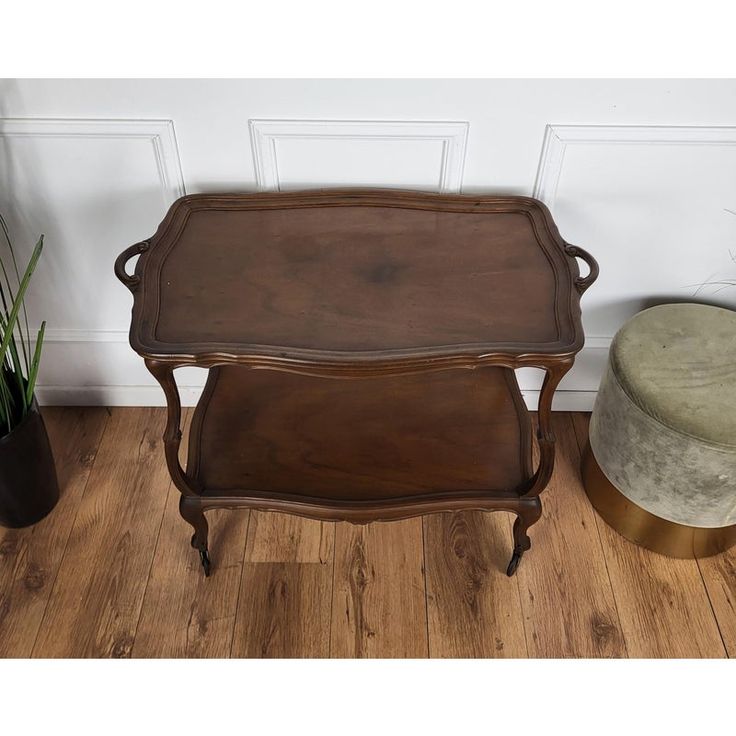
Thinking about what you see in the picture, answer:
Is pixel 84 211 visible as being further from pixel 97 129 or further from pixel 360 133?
pixel 360 133

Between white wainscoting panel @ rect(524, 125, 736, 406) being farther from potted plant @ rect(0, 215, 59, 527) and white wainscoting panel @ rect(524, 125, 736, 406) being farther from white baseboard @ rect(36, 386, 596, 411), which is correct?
potted plant @ rect(0, 215, 59, 527)

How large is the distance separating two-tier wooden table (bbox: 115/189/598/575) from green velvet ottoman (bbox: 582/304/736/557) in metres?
0.20

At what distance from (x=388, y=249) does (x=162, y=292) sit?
0.35m

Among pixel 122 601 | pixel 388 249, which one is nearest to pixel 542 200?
pixel 388 249

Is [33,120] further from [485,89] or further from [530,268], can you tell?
[530,268]

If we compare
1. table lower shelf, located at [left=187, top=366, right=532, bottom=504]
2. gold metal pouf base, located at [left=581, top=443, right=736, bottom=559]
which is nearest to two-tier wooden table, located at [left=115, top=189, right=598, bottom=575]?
table lower shelf, located at [left=187, top=366, right=532, bottom=504]

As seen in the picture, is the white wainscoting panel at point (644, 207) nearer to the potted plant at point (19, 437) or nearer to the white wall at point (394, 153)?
the white wall at point (394, 153)

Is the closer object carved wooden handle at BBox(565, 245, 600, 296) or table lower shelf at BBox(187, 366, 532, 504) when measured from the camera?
carved wooden handle at BBox(565, 245, 600, 296)

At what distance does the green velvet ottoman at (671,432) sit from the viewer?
119 centimetres

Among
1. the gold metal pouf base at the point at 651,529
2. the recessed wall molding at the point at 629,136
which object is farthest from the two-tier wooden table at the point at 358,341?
the gold metal pouf base at the point at 651,529

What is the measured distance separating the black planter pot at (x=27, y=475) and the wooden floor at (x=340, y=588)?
0.12ft

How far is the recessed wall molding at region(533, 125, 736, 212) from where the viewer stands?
1197 mm

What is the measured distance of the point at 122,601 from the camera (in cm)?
132

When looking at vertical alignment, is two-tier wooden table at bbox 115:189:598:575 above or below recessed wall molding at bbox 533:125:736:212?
below
